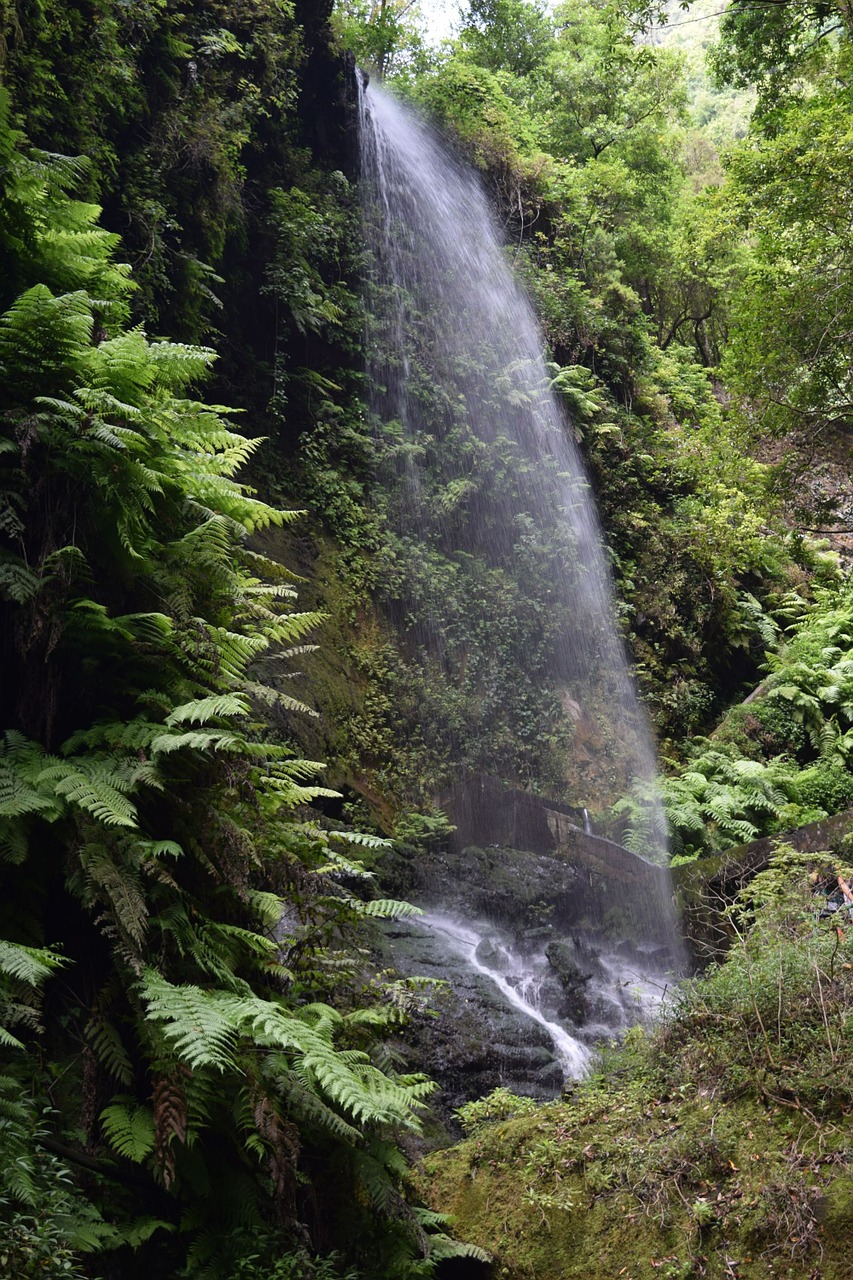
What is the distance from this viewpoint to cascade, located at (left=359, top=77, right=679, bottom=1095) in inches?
469

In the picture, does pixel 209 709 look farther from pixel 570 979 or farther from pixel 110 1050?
pixel 570 979

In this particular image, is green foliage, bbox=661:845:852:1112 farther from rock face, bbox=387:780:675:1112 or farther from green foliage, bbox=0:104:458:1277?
rock face, bbox=387:780:675:1112

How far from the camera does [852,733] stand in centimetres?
1102

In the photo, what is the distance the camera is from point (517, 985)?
7.69 meters

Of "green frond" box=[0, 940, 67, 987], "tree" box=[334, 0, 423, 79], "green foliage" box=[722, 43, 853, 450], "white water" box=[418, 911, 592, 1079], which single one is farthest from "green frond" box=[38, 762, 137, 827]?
"tree" box=[334, 0, 423, 79]

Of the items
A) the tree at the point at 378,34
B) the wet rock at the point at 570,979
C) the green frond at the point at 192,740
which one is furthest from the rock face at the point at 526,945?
the tree at the point at 378,34

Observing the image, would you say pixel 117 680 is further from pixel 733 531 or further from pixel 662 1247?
pixel 733 531

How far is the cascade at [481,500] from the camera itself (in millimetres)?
11906

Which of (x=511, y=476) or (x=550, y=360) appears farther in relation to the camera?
(x=550, y=360)

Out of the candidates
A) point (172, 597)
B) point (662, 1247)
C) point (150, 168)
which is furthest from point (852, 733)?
point (150, 168)

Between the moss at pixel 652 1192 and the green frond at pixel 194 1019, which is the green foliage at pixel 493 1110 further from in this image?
the green frond at pixel 194 1019

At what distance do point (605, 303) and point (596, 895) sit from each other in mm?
12858

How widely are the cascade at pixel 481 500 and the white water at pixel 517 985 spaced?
1.80m

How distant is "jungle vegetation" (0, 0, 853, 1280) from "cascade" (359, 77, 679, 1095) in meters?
0.19
